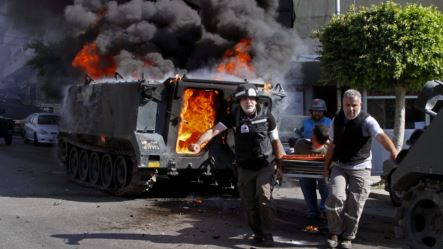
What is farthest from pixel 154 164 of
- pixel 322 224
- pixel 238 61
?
pixel 238 61

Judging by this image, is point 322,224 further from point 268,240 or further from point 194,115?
point 194,115

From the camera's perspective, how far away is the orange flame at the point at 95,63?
13.8 meters

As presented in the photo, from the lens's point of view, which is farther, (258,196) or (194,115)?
(194,115)

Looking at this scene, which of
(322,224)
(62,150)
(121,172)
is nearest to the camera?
(322,224)

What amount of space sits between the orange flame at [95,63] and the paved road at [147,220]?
2854 millimetres

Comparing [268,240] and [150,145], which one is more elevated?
[150,145]

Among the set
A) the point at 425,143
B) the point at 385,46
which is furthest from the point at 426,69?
the point at 425,143

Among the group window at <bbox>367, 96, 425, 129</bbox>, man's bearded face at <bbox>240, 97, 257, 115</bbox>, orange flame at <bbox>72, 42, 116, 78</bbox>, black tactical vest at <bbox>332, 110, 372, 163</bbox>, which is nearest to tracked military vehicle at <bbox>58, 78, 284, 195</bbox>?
orange flame at <bbox>72, 42, 116, 78</bbox>

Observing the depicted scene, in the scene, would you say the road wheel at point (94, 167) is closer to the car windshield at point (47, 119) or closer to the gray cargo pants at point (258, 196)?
the gray cargo pants at point (258, 196)

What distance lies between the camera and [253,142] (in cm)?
650

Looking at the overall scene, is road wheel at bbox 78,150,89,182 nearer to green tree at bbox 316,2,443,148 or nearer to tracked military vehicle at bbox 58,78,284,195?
tracked military vehicle at bbox 58,78,284,195

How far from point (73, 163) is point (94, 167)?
1.60 m

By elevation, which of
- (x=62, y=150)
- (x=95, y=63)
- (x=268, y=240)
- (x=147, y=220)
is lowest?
(x=147, y=220)

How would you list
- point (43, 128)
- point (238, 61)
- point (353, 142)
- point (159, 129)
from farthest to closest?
point (43, 128), point (238, 61), point (159, 129), point (353, 142)
